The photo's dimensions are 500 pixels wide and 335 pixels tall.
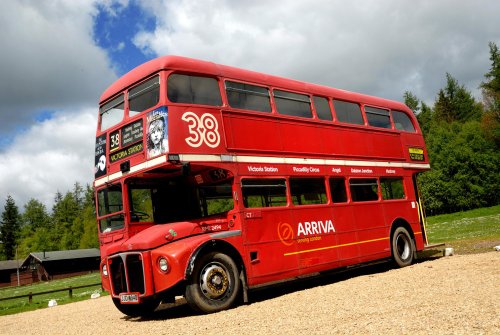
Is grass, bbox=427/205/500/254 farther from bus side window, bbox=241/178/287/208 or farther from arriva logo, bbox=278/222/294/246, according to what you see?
bus side window, bbox=241/178/287/208

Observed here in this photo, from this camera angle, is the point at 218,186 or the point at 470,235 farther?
the point at 470,235

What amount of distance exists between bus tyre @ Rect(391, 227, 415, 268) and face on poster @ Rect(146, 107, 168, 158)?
7889 mm

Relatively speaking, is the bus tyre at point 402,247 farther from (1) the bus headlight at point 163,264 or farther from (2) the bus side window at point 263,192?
(1) the bus headlight at point 163,264

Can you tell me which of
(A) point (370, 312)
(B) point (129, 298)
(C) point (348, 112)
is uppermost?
(C) point (348, 112)

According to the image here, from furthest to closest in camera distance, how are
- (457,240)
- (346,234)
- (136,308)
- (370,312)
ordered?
(457,240) → (346,234) → (136,308) → (370,312)

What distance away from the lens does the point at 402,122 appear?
15539 millimetres

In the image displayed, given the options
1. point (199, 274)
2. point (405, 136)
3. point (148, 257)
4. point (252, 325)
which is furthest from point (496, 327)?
point (405, 136)

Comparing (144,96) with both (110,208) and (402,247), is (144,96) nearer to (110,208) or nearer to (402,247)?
(110,208)

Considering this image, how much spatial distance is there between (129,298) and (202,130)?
11.5ft

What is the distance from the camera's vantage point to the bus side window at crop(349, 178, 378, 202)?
1297 cm

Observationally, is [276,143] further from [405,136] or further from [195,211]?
[405,136]

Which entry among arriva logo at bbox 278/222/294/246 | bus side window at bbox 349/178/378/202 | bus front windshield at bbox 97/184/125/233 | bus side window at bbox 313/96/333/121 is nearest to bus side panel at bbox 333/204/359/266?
bus side window at bbox 349/178/378/202

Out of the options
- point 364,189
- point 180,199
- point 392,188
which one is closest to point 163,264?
point 180,199

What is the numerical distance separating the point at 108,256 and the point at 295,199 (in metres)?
4.34
